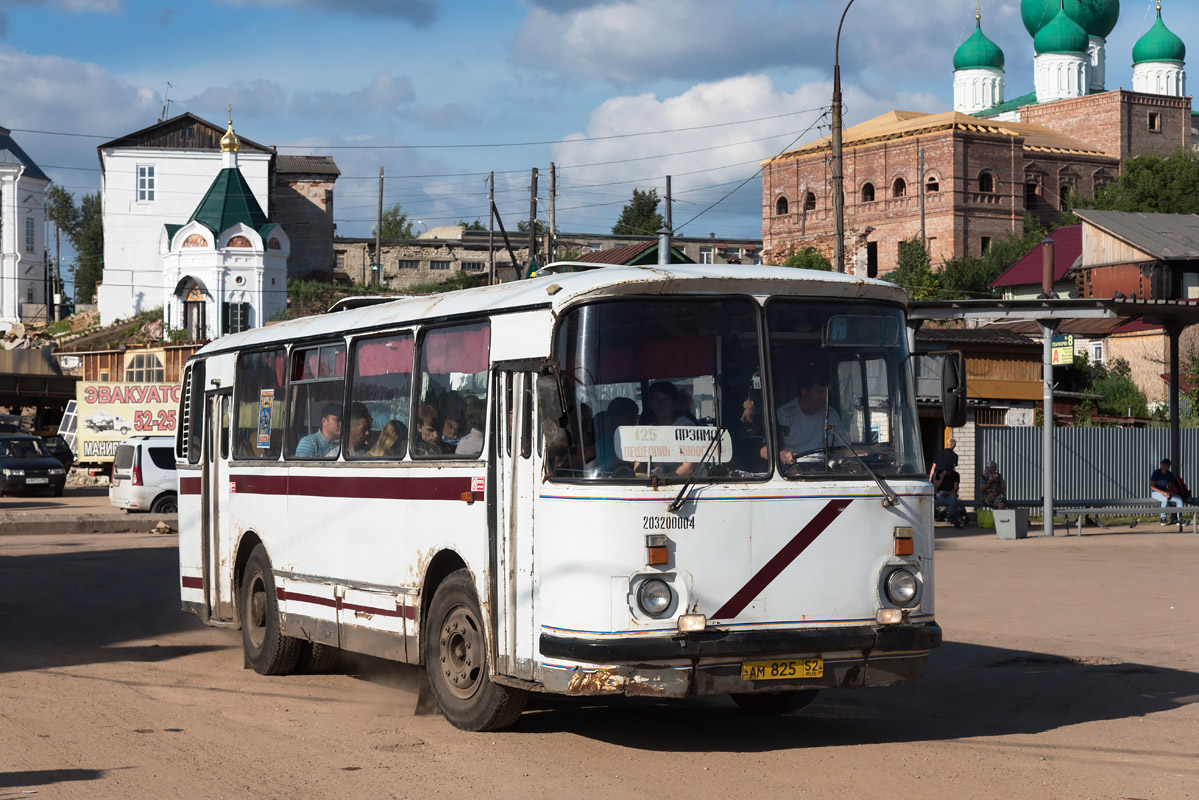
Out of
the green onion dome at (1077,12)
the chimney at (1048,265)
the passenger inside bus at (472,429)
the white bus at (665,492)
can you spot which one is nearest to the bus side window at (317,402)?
the white bus at (665,492)

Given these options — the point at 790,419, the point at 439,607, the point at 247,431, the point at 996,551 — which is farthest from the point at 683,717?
the point at 996,551

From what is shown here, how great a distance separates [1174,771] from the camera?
8.05 metres

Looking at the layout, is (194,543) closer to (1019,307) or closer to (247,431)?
(247,431)

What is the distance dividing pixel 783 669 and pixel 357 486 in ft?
12.2

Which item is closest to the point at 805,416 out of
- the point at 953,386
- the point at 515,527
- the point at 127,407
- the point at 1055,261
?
the point at 953,386

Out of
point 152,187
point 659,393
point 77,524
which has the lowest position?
point 77,524

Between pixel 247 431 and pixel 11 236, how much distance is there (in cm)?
9986

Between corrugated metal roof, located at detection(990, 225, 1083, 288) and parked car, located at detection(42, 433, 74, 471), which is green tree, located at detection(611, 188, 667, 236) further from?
parked car, located at detection(42, 433, 74, 471)

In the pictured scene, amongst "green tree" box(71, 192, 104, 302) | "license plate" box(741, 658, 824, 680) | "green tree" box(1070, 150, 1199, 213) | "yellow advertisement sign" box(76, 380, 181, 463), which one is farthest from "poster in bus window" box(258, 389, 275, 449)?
"green tree" box(71, 192, 104, 302)

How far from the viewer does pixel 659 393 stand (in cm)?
813

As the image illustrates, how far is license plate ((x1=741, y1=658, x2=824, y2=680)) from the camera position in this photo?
8133mm

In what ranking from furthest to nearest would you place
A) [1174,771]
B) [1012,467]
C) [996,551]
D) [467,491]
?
[1012,467]
[996,551]
[467,491]
[1174,771]

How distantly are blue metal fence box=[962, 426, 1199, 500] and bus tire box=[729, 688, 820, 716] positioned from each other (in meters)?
26.9

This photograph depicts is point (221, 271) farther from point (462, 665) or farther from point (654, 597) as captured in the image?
point (654, 597)
